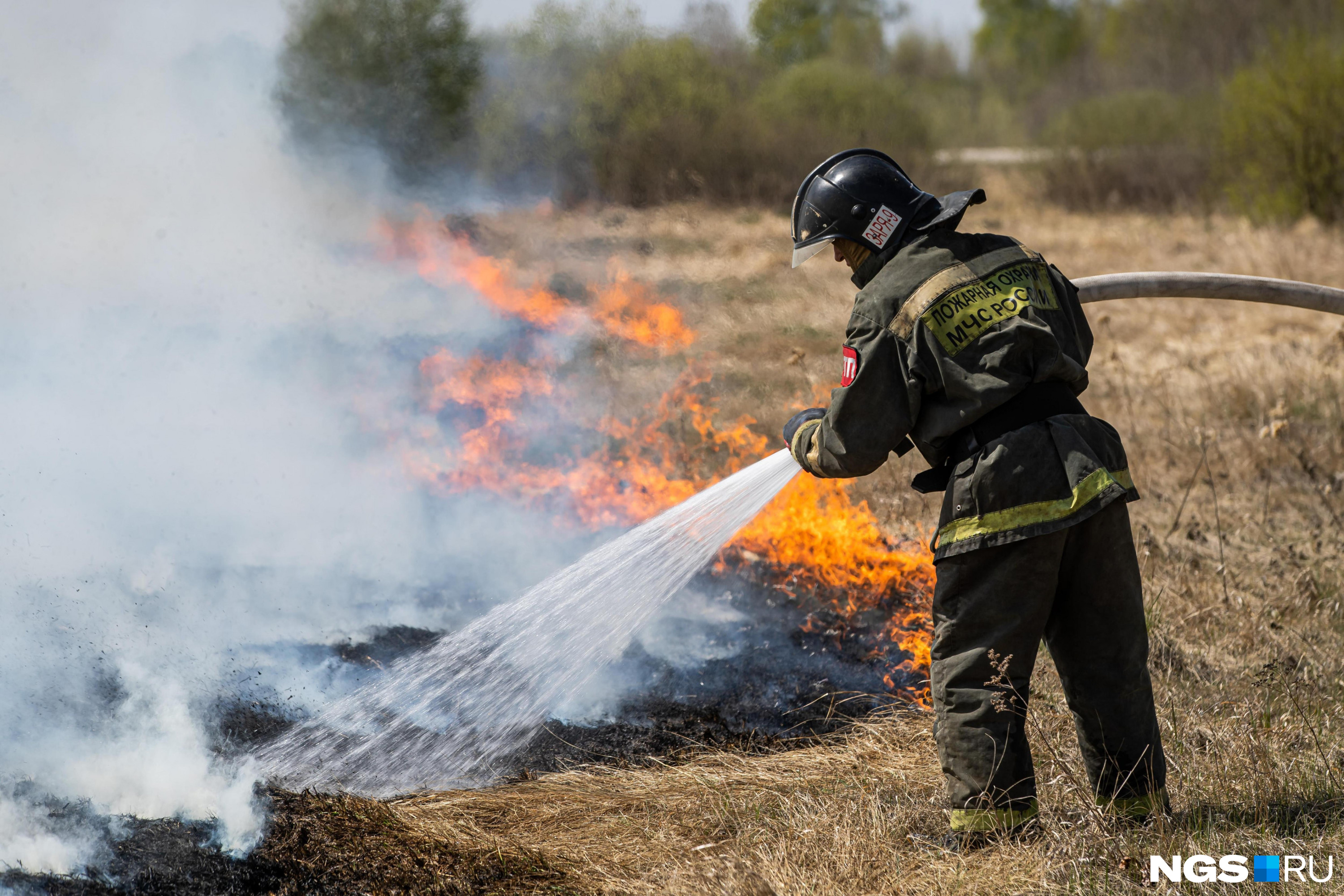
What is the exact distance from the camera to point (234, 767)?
3279mm

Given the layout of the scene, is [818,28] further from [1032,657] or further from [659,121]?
[1032,657]

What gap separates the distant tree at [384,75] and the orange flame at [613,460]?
2.48ft

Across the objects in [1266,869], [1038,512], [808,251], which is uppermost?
[808,251]

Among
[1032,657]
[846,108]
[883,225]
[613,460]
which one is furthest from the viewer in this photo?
[846,108]

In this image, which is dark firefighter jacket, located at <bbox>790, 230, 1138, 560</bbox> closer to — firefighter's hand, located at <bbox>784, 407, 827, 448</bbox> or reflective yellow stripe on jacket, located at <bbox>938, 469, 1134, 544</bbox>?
reflective yellow stripe on jacket, located at <bbox>938, 469, 1134, 544</bbox>

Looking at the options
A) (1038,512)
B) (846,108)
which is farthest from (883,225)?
(846,108)

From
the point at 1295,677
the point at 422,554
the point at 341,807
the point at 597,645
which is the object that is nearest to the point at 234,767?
the point at 341,807

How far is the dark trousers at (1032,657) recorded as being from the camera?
272 centimetres

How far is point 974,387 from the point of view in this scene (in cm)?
264

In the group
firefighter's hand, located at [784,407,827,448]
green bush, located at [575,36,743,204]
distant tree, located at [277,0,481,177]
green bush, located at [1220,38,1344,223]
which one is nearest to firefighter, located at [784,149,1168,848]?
firefighter's hand, located at [784,407,827,448]

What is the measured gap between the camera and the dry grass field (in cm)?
281

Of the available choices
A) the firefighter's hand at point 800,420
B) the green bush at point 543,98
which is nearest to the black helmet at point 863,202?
the firefighter's hand at point 800,420

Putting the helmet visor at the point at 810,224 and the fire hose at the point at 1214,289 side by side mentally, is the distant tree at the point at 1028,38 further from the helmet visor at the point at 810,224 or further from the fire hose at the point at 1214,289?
the helmet visor at the point at 810,224

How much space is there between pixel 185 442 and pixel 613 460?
2517 mm
